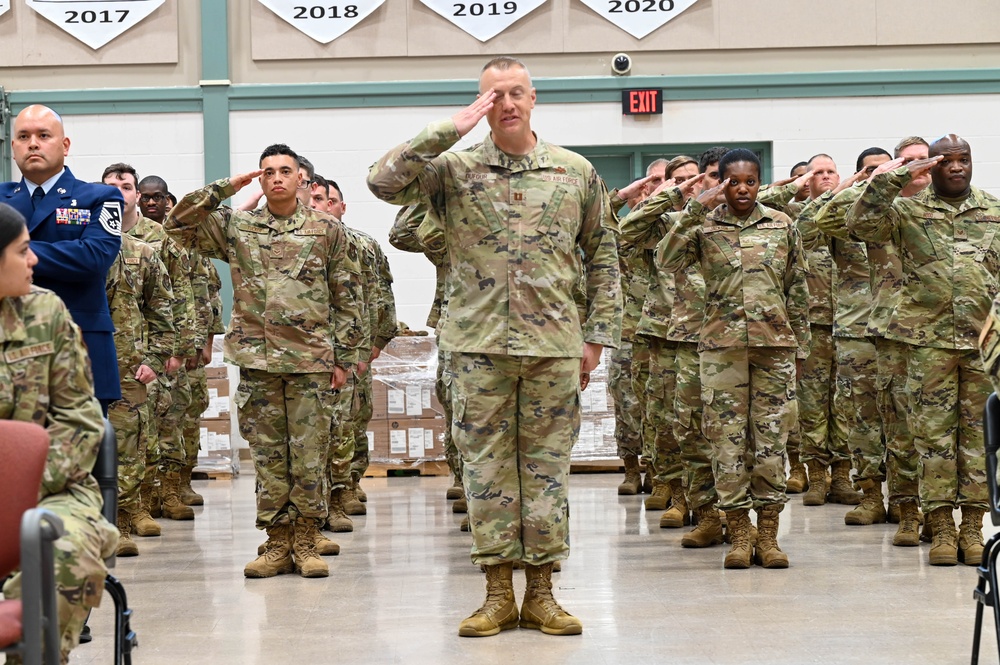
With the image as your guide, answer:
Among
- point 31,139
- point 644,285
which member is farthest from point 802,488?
point 31,139

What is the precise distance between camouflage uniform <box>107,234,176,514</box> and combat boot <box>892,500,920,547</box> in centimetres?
377

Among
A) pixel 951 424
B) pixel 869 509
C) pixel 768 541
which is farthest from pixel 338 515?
pixel 951 424

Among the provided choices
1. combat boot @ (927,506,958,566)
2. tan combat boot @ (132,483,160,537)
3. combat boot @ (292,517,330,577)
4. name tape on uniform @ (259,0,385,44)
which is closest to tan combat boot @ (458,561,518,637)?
combat boot @ (292,517,330,577)

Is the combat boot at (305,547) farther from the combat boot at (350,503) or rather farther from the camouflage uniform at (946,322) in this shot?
the camouflage uniform at (946,322)

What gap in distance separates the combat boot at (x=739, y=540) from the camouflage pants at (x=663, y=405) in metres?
1.28

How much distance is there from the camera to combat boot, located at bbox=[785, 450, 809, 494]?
834 centimetres

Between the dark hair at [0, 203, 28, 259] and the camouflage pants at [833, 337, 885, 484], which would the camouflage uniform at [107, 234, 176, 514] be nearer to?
the dark hair at [0, 203, 28, 259]

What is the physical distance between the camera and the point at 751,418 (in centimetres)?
568

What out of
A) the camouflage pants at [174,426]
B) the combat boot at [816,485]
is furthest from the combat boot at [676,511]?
the camouflage pants at [174,426]

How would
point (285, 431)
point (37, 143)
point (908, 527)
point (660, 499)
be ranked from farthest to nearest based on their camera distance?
point (660, 499), point (908, 527), point (285, 431), point (37, 143)

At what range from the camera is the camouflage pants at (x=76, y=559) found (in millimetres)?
2879

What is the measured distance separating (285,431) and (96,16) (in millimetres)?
6634

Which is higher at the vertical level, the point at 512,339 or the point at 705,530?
the point at 512,339

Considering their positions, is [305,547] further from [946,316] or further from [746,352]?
[946,316]
